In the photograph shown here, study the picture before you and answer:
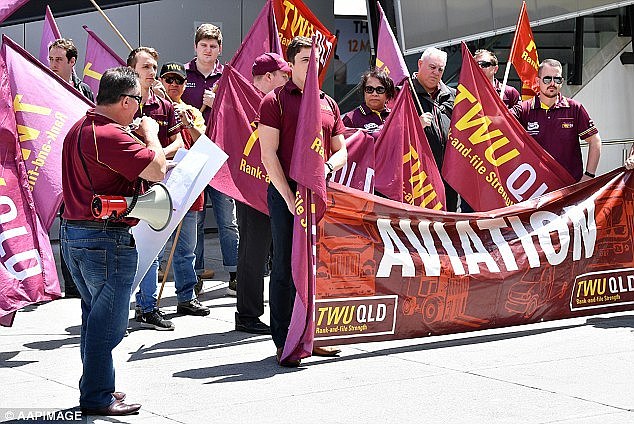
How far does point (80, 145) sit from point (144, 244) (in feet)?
2.91

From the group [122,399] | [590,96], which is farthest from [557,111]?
[590,96]

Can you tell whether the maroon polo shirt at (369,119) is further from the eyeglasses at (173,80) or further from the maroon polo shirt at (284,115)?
the maroon polo shirt at (284,115)

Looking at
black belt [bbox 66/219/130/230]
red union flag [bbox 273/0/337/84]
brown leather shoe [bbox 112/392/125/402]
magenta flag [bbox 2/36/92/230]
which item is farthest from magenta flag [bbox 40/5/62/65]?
brown leather shoe [bbox 112/392/125/402]

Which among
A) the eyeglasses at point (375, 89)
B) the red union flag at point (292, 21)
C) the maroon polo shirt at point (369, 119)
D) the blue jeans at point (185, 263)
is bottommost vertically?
the blue jeans at point (185, 263)

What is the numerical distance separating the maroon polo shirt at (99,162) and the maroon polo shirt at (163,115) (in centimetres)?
267

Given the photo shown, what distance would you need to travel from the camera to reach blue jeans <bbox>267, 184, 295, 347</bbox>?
23.4 feet

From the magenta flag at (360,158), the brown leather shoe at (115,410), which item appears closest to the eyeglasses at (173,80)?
the magenta flag at (360,158)

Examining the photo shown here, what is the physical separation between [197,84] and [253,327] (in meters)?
2.76

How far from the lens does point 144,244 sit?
21.0ft

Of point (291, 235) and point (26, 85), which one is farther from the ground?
point (26, 85)

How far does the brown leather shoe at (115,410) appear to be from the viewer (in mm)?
5746

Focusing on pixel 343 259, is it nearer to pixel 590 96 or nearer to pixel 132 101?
pixel 132 101

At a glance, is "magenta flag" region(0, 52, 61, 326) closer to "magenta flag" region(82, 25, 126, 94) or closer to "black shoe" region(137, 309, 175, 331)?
"black shoe" region(137, 309, 175, 331)

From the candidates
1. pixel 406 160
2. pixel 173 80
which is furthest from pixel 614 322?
pixel 173 80
